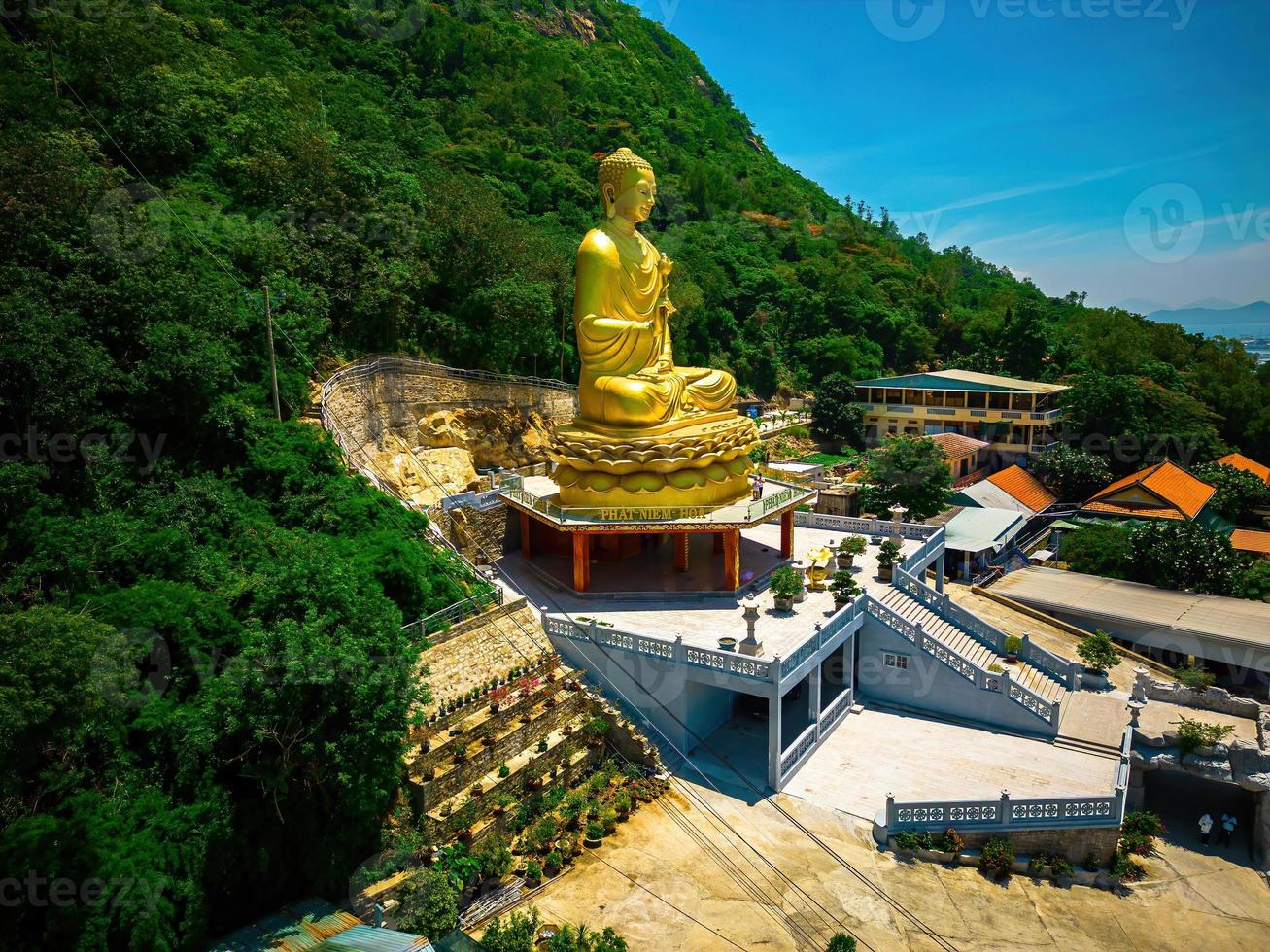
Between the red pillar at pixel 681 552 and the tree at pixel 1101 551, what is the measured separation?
15617 millimetres

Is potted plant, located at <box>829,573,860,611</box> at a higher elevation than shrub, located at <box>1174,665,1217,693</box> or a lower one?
higher

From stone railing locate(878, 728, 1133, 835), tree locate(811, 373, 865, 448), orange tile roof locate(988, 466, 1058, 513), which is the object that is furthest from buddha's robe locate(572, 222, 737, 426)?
tree locate(811, 373, 865, 448)

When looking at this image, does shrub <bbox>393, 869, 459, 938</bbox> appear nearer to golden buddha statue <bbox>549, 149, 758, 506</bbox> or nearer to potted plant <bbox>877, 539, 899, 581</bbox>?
golden buddha statue <bbox>549, 149, 758, 506</bbox>

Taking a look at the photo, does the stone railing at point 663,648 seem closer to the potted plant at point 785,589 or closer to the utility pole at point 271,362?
the potted plant at point 785,589

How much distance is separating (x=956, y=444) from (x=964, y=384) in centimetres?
582

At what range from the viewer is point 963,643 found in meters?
20.7

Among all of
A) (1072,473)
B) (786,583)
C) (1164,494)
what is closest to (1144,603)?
(1164,494)

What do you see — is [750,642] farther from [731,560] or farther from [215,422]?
[215,422]

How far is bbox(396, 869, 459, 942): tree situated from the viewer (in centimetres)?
1173

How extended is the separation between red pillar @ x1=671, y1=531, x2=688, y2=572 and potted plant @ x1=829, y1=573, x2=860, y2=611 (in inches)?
151

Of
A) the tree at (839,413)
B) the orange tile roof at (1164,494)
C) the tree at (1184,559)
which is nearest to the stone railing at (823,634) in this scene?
the tree at (1184,559)

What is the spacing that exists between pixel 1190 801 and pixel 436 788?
15.4 metres

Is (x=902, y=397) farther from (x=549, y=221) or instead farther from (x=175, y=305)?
(x=175, y=305)

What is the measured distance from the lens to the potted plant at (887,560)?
2180 centimetres
